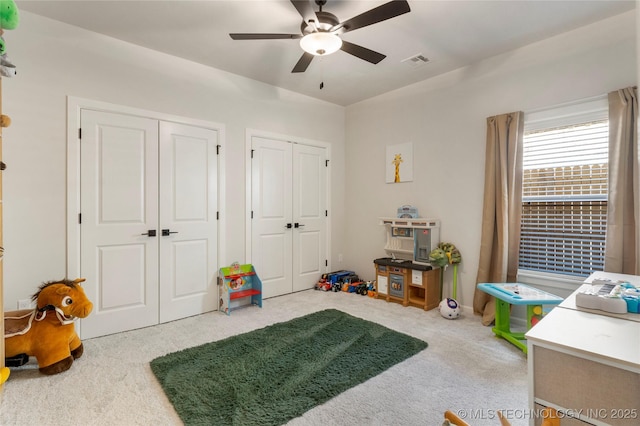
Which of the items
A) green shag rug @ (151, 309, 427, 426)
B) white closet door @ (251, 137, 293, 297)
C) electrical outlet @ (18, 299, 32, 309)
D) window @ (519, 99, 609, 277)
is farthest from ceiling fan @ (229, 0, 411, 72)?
electrical outlet @ (18, 299, 32, 309)

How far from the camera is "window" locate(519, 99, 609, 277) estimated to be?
2734mm

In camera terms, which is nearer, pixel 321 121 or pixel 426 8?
pixel 426 8

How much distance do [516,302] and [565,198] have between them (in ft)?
4.08

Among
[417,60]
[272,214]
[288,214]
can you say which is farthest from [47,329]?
[417,60]

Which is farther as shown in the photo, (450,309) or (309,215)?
(309,215)

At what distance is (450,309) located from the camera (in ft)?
10.6

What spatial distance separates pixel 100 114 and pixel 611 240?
455 cm

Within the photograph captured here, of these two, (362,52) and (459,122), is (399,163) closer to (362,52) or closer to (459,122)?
(459,122)

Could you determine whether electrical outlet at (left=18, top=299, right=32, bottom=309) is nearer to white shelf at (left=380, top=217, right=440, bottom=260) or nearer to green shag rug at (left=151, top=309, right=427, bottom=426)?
green shag rug at (left=151, top=309, right=427, bottom=426)

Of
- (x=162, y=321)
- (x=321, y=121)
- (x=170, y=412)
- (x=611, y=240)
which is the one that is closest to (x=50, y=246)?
(x=162, y=321)

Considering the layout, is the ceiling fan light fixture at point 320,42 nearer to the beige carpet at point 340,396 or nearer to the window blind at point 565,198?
the window blind at point 565,198

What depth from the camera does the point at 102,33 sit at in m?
2.84

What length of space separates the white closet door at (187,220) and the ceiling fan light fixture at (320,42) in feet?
5.65

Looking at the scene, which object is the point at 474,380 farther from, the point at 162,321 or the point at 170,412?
the point at 162,321
